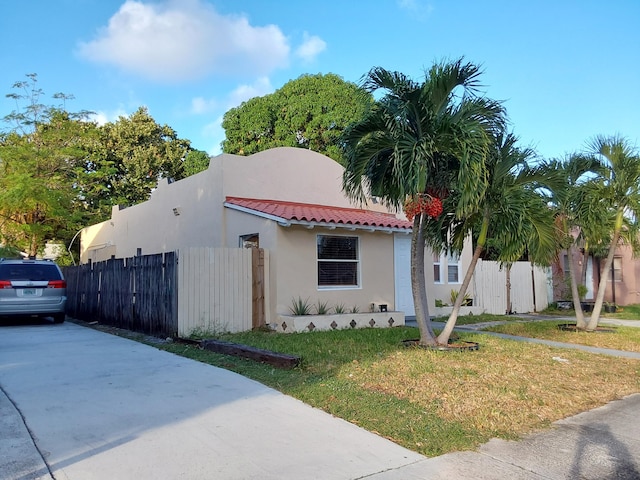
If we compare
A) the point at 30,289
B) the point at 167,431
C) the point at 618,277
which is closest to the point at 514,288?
the point at 618,277

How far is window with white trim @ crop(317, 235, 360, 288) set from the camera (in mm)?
13359

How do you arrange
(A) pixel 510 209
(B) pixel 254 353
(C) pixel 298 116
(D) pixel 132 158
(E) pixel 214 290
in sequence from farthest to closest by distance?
(D) pixel 132 158
(C) pixel 298 116
(E) pixel 214 290
(A) pixel 510 209
(B) pixel 254 353

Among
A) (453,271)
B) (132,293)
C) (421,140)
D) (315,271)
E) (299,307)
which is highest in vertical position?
(421,140)

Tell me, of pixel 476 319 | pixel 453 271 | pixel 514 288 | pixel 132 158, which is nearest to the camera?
pixel 476 319

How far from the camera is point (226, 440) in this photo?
4.66m

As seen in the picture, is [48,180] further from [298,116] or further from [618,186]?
[618,186]

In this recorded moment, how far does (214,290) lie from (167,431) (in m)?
6.58

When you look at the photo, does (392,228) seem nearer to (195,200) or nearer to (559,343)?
(559,343)

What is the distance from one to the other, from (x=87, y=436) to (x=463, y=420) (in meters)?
3.70

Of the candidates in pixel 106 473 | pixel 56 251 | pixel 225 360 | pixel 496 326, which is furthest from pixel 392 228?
pixel 56 251

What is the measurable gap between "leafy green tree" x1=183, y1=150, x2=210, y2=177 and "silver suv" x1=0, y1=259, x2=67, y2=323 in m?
18.7

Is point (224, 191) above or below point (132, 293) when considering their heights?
above

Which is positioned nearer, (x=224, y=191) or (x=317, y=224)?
(x=317, y=224)

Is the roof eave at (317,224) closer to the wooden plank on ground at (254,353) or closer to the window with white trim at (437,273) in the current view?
the window with white trim at (437,273)
